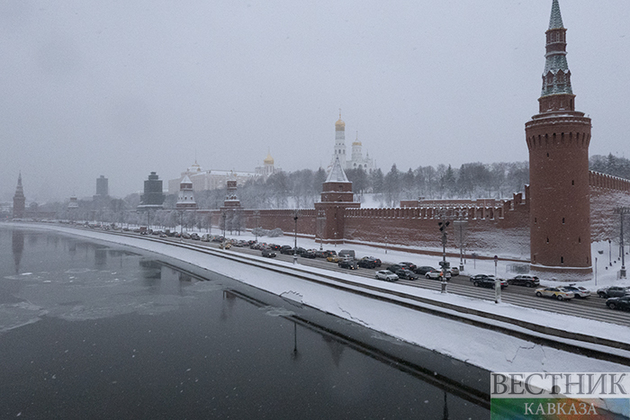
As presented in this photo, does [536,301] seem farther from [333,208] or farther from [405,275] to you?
[333,208]

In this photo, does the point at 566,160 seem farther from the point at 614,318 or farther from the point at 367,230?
the point at 367,230

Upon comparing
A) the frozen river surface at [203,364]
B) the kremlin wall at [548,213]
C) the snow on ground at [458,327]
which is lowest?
the frozen river surface at [203,364]

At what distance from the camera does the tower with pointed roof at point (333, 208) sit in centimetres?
4716

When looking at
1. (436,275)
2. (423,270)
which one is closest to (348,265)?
(423,270)

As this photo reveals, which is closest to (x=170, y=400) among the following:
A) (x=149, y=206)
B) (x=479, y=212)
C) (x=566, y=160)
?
(x=566, y=160)

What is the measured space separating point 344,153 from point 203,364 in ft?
349

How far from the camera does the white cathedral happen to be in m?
116

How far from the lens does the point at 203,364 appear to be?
1371 cm

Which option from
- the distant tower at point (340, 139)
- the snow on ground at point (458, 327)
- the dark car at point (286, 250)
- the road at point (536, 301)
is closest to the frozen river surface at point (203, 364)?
the snow on ground at point (458, 327)

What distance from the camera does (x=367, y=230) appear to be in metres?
43.6

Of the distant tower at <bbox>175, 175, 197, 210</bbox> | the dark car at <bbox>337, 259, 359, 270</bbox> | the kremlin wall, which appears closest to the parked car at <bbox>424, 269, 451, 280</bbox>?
the dark car at <bbox>337, 259, 359, 270</bbox>

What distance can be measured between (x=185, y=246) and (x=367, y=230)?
67.0ft

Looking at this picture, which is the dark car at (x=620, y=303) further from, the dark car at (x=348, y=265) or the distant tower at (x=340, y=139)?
the distant tower at (x=340, y=139)

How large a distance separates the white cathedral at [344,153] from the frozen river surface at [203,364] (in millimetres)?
74849
